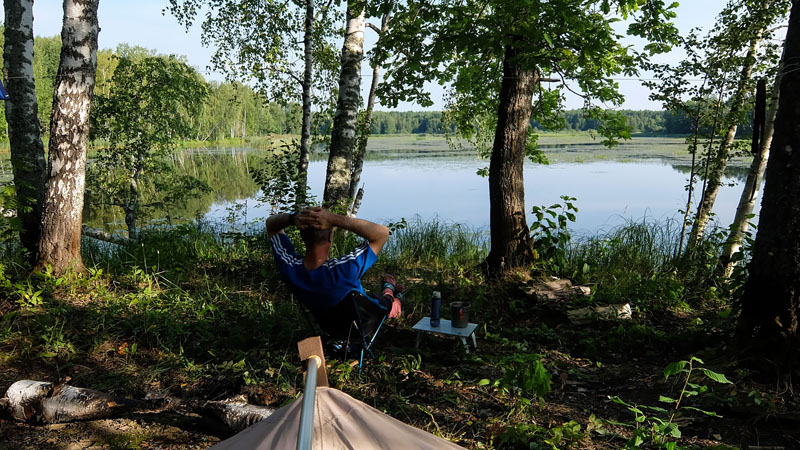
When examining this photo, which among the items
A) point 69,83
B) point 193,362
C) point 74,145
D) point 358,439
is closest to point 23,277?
point 74,145

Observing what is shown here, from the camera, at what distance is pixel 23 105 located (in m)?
5.77

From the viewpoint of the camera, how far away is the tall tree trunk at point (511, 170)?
5922 millimetres

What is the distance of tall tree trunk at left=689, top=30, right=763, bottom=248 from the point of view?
6.90 m

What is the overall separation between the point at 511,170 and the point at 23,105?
5.65m

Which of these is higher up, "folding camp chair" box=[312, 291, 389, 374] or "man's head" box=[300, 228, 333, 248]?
"man's head" box=[300, 228, 333, 248]

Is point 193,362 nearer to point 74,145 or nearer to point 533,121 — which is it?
point 74,145

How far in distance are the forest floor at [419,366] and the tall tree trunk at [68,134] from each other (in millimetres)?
450

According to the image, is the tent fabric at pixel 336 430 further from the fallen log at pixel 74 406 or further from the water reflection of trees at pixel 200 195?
the water reflection of trees at pixel 200 195

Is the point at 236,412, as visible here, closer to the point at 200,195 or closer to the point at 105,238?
the point at 105,238

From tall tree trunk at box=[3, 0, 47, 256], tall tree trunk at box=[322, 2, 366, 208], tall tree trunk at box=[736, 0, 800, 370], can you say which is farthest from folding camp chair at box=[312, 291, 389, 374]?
tall tree trunk at box=[3, 0, 47, 256]

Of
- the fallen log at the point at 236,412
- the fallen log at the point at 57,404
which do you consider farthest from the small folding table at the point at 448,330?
the fallen log at the point at 57,404

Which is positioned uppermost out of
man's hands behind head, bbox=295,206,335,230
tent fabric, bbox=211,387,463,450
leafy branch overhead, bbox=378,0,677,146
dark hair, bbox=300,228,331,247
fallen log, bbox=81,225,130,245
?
leafy branch overhead, bbox=378,0,677,146

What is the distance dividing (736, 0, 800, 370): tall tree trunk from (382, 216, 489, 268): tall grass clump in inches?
145

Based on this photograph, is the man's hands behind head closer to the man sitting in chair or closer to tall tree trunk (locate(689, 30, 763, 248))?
the man sitting in chair
